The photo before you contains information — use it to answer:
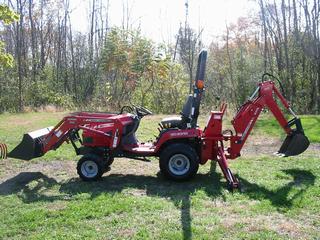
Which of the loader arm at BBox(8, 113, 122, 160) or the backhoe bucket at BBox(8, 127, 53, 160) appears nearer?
the loader arm at BBox(8, 113, 122, 160)

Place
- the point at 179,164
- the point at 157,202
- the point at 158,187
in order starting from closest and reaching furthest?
the point at 157,202, the point at 158,187, the point at 179,164

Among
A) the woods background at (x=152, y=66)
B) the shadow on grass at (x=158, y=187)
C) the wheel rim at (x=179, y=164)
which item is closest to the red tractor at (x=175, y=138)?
the wheel rim at (x=179, y=164)

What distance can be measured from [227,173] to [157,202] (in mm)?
1359

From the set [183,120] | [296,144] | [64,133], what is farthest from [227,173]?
[64,133]

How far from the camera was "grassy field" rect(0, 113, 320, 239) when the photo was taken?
442cm

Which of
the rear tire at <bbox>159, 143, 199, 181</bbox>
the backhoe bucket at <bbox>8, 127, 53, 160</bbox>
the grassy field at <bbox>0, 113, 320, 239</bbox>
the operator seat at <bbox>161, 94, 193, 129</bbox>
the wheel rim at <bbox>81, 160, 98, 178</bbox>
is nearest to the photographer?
the grassy field at <bbox>0, 113, 320, 239</bbox>

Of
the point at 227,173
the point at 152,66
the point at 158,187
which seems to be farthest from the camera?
the point at 152,66

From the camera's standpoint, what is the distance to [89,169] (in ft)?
22.3

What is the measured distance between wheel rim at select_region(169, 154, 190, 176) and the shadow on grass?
0.19m

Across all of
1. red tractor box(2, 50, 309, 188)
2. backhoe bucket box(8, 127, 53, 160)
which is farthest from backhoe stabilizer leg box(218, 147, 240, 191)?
backhoe bucket box(8, 127, 53, 160)

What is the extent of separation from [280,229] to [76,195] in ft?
9.65

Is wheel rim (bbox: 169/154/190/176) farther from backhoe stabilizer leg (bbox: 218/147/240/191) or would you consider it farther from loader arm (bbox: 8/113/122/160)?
loader arm (bbox: 8/113/122/160)

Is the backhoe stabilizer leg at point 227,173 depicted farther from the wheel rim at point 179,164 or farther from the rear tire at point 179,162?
the wheel rim at point 179,164

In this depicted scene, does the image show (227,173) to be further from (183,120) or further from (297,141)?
(297,141)
